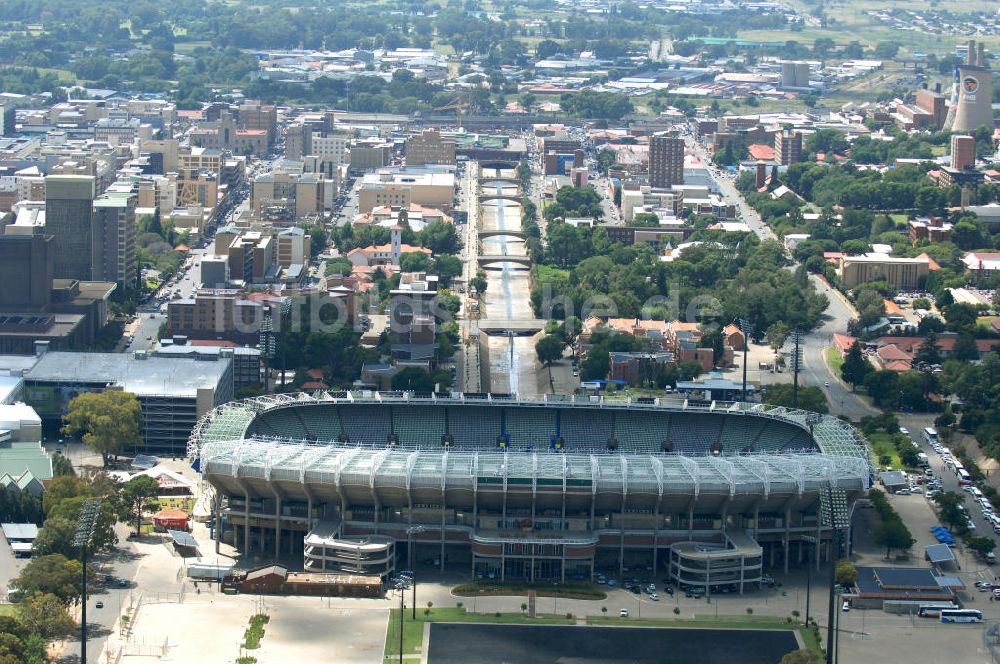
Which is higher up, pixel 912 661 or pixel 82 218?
pixel 82 218

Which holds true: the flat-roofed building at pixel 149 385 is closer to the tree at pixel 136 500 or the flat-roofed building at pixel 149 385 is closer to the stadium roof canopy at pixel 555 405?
the stadium roof canopy at pixel 555 405

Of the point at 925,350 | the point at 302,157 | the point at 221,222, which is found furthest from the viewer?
the point at 302,157

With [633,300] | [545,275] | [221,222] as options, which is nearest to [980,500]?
[633,300]

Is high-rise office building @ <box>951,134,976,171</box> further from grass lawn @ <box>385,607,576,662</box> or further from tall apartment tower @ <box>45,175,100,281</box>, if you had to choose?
grass lawn @ <box>385,607,576,662</box>

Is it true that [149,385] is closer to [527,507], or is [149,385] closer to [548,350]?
[548,350]

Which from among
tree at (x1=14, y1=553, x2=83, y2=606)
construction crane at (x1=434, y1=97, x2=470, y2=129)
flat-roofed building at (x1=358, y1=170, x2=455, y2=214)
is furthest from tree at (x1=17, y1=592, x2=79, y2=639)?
construction crane at (x1=434, y1=97, x2=470, y2=129)

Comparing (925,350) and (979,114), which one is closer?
(925,350)

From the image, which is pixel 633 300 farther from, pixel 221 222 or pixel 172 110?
pixel 172 110
